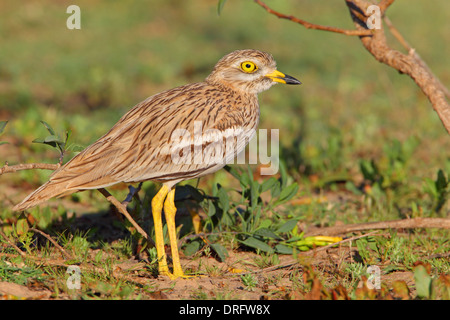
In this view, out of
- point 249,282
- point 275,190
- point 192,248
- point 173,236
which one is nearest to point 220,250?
point 192,248

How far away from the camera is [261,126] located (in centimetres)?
709

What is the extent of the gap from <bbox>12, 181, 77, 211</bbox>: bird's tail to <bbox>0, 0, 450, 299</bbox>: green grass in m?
0.39

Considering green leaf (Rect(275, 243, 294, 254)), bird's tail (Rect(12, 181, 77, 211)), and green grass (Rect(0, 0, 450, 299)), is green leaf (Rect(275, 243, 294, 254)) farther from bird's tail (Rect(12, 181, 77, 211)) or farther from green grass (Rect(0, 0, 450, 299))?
bird's tail (Rect(12, 181, 77, 211))

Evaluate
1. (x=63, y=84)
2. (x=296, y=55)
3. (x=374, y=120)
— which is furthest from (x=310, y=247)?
(x=296, y=55)

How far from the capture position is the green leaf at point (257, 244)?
4.04 m

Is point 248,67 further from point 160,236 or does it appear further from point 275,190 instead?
point 160,236

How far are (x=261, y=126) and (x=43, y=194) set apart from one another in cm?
390

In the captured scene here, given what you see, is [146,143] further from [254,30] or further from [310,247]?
[254,30]

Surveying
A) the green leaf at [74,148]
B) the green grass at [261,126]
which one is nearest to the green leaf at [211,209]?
the green grass at [261,126]

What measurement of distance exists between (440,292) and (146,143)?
6.46ft

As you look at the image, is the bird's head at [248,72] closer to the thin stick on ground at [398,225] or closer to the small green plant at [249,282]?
the thin stick on ground at [398,225]

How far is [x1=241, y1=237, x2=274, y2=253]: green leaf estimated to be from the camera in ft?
13.3

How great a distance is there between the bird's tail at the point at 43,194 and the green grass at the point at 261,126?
1.28 ft

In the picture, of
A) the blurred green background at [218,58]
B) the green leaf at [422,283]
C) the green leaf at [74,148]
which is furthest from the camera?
the blurred green background at [218,58]
